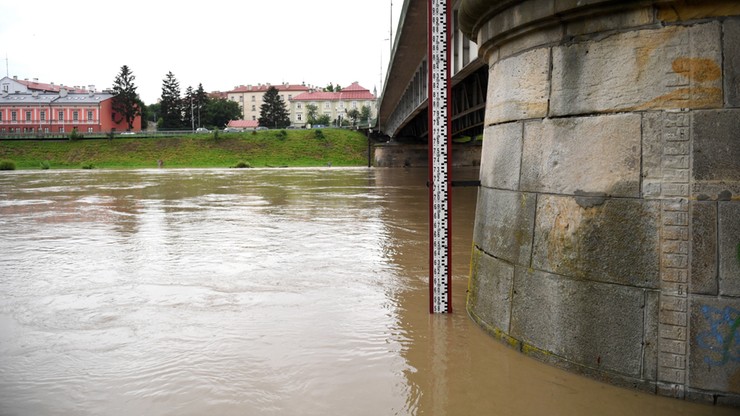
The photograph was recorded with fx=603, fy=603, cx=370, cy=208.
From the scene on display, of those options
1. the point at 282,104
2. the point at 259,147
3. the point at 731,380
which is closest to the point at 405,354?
the point at 731,380

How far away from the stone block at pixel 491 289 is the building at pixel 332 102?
14444 centimetres

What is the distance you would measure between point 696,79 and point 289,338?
12.8 feet

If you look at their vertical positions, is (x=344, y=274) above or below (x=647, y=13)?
below

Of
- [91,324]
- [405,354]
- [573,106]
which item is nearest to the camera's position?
[573,106]

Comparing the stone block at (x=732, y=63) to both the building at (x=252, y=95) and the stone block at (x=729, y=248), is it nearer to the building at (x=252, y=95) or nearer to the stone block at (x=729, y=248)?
the stone block at (x=729, y=248)

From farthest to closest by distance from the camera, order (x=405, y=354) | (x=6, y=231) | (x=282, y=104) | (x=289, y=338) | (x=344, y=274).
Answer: (x=282, y=104), (x=6, y=231), (x=344, y=274), (x=289, y=338), (x=405, y=354)

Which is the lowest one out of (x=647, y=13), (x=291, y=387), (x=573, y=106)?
(x=291, y=387)

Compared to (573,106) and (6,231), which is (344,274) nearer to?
(573,106)

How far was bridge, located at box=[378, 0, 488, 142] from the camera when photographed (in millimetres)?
16672

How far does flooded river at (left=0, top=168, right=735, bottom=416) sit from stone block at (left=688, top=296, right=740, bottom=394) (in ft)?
0.58

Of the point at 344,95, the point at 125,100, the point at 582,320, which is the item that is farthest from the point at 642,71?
the point at 344,95

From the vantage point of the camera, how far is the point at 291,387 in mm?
4410

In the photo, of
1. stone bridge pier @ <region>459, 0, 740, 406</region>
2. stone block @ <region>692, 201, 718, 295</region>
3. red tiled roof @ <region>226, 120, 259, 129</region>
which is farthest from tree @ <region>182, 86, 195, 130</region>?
stone block @ <region>692, 201, 718, 295</region>

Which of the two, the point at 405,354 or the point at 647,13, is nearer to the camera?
the point at 647,13
